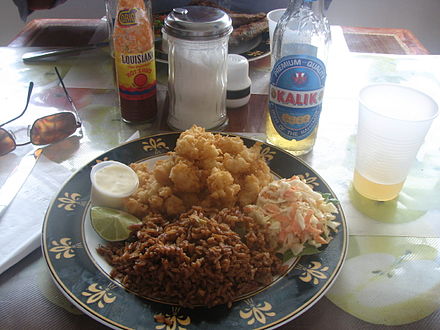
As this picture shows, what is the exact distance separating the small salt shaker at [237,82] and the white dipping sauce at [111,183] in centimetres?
57

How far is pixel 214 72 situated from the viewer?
1.36 meters

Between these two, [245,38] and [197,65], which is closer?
[197,65]

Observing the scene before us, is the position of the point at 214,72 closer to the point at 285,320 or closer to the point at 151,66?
the point at 151,66

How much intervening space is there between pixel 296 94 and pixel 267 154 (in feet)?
0.64

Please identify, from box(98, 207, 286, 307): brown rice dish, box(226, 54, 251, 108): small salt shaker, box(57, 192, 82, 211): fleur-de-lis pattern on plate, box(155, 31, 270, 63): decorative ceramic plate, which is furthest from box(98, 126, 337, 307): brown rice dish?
box(155, 31, 270, 63): decorative ceramic plate

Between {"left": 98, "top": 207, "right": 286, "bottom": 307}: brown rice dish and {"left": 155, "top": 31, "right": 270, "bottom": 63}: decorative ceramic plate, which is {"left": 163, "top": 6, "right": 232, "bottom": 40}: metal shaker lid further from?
{"left": 98, "top": 207, "right": 286, "bottom": 307}: brown rice dish

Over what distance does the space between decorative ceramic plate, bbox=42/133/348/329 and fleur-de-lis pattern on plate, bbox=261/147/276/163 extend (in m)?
0.28

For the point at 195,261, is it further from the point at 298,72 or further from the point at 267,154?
the point at 298,72

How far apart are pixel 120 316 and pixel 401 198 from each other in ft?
2.75

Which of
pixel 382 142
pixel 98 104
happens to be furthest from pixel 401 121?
pixel 98 104

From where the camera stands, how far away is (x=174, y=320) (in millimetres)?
754

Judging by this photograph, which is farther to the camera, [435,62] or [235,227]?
[435,62]

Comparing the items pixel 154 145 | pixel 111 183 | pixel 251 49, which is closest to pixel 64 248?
pixel 111 183

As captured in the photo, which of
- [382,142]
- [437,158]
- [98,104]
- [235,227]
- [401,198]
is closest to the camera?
[235,227]
